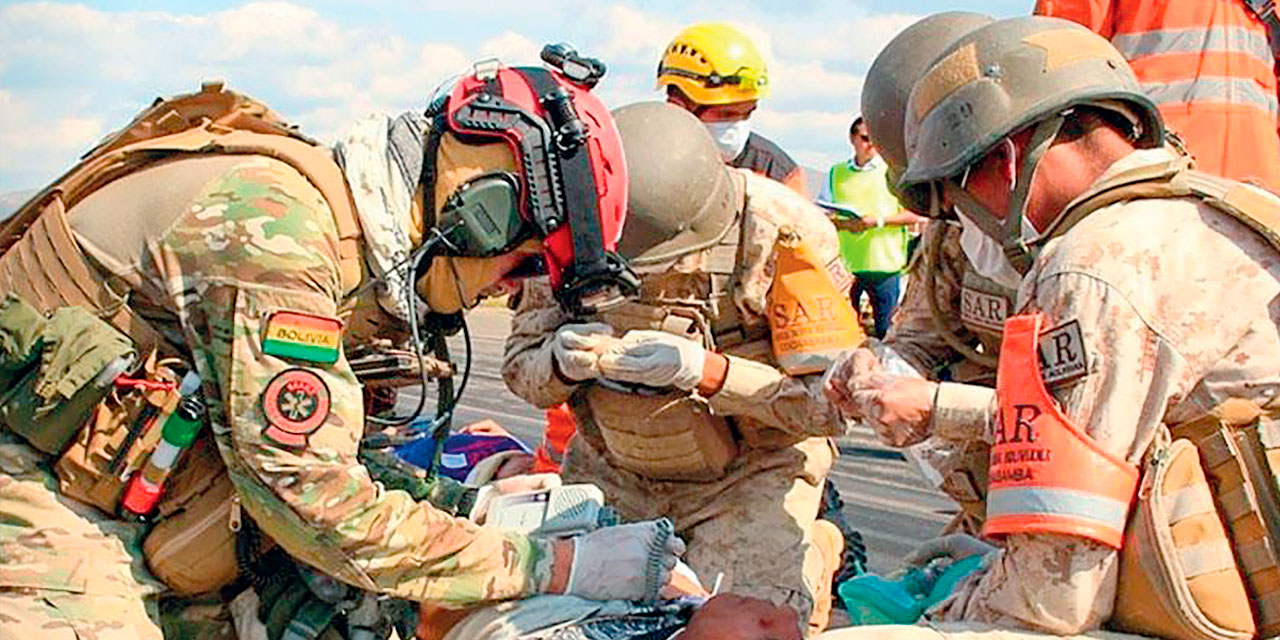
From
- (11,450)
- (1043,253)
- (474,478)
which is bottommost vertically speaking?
(474,478)

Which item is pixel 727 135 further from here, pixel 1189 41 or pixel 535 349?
pixel 1189 41

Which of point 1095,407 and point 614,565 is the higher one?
point 1095,407

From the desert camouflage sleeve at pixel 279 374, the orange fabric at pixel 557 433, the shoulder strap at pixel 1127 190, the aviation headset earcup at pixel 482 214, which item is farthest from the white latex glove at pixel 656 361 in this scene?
the shoulder strap at pixel 1127 190

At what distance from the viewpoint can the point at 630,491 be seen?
14.4 feet

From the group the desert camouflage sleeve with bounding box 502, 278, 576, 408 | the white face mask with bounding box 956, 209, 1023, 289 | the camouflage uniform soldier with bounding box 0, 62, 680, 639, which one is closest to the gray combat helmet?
the desert camouflage sleeve with bounding box 502, 278, 576, 408

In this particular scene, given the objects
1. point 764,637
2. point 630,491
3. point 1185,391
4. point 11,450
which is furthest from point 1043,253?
point 630,491

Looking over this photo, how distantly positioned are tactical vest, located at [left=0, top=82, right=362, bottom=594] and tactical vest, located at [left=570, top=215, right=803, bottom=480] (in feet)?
5.66

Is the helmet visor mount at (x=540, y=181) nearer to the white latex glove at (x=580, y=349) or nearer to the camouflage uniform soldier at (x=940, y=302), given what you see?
the camouflage uniform soldier at (x=940, y=302)

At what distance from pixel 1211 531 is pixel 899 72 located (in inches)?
73.8

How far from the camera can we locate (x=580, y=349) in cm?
411

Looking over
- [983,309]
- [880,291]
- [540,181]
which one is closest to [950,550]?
[983,309]

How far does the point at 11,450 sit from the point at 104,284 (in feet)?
1.17

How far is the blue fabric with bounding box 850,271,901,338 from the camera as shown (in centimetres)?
926

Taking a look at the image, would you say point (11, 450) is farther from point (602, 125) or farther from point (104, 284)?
point (602, 125)
